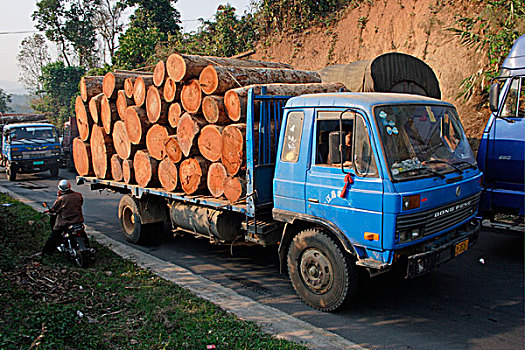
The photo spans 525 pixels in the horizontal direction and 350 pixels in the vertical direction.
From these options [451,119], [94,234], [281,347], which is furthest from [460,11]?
[281,347]

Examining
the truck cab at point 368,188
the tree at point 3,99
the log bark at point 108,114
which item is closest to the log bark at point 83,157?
the log bark at point 108,114

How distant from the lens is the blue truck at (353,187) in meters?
4.38

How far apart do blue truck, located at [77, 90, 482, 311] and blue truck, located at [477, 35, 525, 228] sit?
3.98 ft

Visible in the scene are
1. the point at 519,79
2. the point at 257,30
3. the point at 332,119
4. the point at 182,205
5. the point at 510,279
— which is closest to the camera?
the point at 332,119

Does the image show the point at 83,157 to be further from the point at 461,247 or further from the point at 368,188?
the point at 461,247

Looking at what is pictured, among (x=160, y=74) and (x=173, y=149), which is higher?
(x=160, y=74)

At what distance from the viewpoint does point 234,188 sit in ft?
19.0

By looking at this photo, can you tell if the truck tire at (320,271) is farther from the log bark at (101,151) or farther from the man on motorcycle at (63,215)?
the log bark at (101,151)

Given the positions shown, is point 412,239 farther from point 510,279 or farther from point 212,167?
point 212,167

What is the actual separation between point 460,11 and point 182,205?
42.0ft

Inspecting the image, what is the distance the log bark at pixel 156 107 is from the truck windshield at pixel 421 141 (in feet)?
12.0

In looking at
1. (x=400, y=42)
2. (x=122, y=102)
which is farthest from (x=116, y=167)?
(x=400, y=42)

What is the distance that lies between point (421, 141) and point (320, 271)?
1824 millimetres

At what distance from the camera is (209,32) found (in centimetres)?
2530
